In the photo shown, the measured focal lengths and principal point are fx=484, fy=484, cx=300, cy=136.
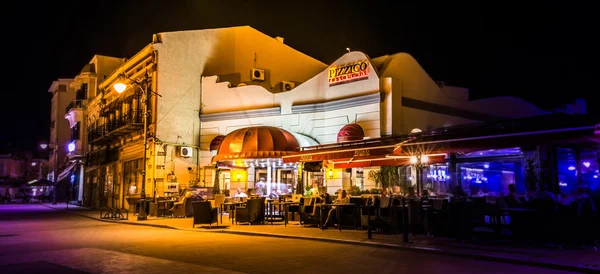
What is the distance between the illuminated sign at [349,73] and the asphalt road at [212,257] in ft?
36.7

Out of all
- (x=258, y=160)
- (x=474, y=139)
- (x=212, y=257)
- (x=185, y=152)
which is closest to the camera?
(x=212, y=257)

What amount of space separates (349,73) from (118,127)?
16.8m

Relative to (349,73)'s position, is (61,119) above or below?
above

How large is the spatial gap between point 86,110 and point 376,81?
33.7m

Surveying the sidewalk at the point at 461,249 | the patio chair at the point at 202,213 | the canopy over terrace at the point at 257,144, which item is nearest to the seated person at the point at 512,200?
the sidewalk at the point at 461,249

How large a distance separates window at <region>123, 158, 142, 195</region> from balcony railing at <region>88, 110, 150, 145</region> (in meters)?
2.12

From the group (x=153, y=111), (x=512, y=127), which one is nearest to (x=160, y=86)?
(x=153, y=111)

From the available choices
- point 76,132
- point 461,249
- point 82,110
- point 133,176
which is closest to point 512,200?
point 461,249

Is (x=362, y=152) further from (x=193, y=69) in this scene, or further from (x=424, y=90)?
(x=193, y=69)

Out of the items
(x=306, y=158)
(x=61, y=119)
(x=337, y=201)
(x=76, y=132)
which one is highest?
(x=61, y=119)

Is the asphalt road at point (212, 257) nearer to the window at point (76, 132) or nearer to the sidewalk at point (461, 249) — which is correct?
the sidewalk at point (461, 249)

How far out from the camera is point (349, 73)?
77.9 feet

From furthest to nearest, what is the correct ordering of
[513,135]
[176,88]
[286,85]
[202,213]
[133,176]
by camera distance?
[133,176], [286,85], [176,88], [202,213], [513,135]

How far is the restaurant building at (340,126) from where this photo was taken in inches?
763
